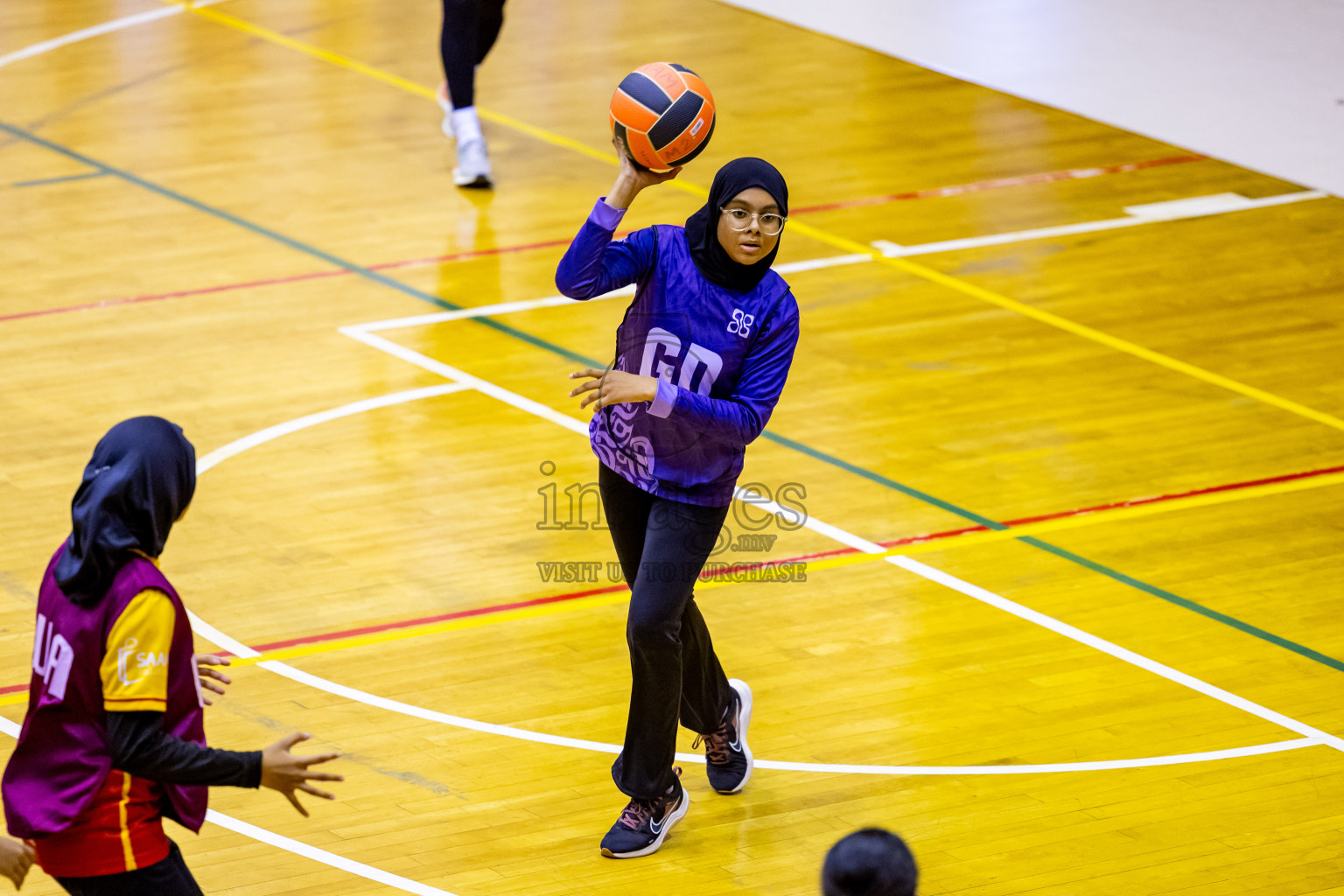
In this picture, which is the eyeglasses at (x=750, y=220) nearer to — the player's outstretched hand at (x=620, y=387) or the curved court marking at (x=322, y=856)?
the player's outstretched hand at (x=620, y=387)

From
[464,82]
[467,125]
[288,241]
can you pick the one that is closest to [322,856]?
[288,241]

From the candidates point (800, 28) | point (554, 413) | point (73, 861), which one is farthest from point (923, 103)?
point (73, 861)

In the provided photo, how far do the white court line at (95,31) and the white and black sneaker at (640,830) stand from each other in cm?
914

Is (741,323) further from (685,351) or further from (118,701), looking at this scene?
(118,701)

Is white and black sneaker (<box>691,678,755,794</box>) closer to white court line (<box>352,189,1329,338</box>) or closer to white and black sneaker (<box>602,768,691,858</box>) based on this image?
white and black sneaker (<box>602,768,691,858</box>)

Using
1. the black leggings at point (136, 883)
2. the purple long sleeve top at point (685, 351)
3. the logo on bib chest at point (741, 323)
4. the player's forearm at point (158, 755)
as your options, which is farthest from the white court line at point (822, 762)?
the player's forearm at point (158, 755)

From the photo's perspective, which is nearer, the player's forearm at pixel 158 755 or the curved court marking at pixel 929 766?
the player's forearm at pixel 158 755

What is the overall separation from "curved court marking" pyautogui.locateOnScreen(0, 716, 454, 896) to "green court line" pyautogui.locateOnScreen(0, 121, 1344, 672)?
2.92 m

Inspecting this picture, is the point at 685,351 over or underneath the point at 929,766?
over

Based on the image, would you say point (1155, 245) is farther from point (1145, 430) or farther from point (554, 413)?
point (554, 413)

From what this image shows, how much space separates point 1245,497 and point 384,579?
3260mm

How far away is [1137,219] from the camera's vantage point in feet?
34.2

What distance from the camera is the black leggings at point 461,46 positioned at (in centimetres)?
1030

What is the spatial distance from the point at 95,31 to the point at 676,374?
9835 mm
